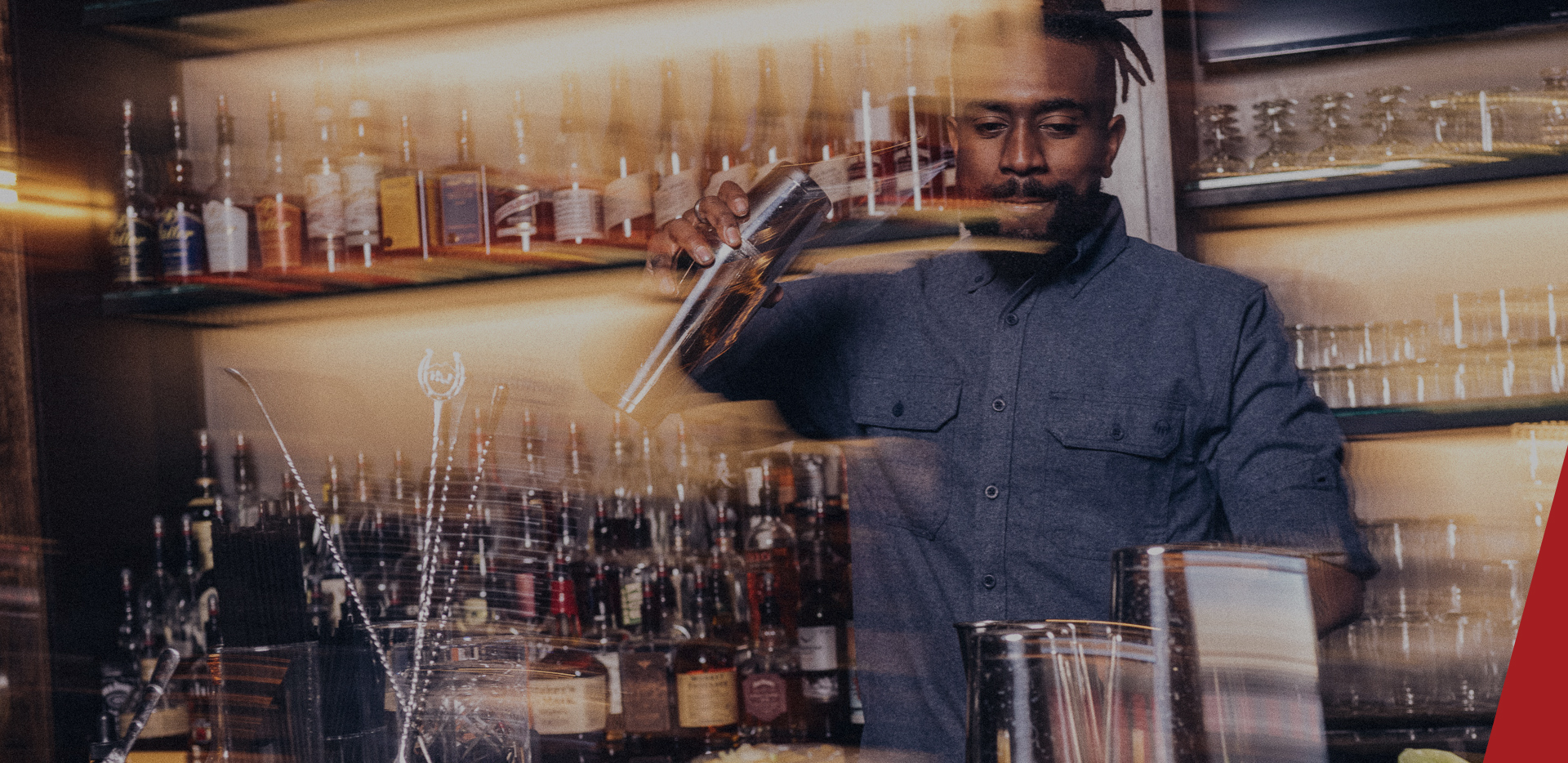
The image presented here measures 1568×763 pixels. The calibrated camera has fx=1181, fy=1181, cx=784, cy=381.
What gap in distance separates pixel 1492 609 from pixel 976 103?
1.07 meters

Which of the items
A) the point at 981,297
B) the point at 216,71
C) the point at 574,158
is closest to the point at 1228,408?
the point at 981,297

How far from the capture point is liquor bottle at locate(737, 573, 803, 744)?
157 cm

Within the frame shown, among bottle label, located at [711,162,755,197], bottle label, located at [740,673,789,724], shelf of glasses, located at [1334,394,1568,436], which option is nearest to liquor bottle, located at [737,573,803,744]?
bottle label, located at [740,673,789,724]

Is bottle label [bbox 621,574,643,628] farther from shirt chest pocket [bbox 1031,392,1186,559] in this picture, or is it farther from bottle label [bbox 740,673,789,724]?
shirt chest pocket [bbox 1031,392,1186,559]

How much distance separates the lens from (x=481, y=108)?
1914 mm

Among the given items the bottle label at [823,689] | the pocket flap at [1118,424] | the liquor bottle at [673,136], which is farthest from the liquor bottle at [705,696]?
the liquor bottle at [673,136]

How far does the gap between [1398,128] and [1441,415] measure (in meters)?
0.40

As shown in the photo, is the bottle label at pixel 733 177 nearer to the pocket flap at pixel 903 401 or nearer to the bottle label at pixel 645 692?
the pocket flap at pixel 903 401

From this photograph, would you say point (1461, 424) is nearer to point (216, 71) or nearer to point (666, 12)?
point (666, 12)

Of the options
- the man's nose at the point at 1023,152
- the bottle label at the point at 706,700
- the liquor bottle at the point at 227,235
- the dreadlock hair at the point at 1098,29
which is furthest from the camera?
the liquor bottle at the point at 227,235

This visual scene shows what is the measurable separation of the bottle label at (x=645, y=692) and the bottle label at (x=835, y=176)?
65 cm

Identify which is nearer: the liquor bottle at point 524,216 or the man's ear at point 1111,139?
the man's ear at point 1111,139

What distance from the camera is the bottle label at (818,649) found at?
1.58 m

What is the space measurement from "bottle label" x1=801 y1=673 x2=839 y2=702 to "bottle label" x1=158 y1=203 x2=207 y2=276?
1.07 metres
